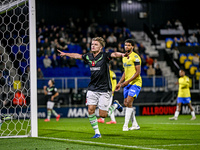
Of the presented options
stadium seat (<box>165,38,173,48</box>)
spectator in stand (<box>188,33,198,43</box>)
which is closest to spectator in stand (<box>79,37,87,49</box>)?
stadium seat (<box>165,38,173,48</box>)

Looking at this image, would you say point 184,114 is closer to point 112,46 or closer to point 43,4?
point 112,46

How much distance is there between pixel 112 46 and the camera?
25.1m

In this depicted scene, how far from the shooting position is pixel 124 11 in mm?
31359

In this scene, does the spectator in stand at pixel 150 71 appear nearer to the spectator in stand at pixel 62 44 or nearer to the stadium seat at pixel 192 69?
the stadium seat at pixel 192 69

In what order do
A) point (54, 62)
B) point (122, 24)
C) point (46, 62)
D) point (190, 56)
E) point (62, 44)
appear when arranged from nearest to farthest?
point (46, 62) → point (54, 62) → point (62, 44) → point (190, 56) → point (122, 24)

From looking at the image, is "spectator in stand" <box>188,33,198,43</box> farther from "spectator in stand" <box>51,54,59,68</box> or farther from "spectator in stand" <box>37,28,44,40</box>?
"spectator in stand" <box>51,54,59,68</box>

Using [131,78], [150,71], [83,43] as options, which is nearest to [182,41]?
[150,71]

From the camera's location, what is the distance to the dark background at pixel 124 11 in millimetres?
29547

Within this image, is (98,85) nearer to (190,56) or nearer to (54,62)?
(54,62)

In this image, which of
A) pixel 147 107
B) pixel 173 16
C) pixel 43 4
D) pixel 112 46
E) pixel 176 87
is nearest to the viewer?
pixel 147 107

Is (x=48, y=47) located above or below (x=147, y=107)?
above

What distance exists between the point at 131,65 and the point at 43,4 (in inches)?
823

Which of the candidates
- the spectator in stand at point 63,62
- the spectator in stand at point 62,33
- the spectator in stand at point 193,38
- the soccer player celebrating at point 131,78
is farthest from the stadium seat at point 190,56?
the soccer player celebrating at point 131,78

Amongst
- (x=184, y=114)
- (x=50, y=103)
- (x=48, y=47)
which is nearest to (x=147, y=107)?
(x=184, y=114)
